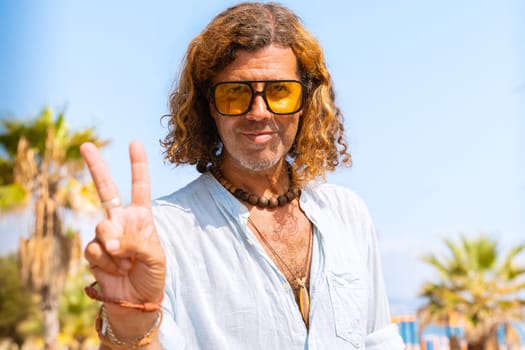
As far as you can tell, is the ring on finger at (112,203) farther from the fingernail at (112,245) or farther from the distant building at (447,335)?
the distant building at (447,335)

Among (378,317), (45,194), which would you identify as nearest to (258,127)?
(378,317)

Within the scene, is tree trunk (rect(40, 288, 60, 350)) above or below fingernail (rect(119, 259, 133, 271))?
below

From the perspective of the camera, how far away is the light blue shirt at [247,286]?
2289 mm

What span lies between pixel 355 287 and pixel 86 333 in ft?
79.9

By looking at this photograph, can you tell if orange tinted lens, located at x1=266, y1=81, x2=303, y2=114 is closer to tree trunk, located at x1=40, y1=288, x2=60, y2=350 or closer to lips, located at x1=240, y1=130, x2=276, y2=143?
Result: lips, located at x1=240, y1=130, x2=276, y2=143

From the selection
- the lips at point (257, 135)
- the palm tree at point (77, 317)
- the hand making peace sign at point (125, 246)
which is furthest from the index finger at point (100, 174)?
the palm tree at point (77, 317)

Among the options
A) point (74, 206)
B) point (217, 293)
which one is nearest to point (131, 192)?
point (217, 293)

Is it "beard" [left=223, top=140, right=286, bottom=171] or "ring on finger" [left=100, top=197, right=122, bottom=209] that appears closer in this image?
"ring on finger" [left=100, top=197, right=122, bottom=209]

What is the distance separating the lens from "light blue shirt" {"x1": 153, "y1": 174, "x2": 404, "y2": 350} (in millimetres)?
2289

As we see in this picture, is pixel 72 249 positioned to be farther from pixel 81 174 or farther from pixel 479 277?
pixel 479 277

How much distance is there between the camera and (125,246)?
182cm

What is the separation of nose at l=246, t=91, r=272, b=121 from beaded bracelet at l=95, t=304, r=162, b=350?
77cm

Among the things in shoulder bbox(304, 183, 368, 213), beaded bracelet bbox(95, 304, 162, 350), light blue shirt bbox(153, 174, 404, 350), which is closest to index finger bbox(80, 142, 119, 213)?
beaded bracelet bbox(95, 304, 162, 350)

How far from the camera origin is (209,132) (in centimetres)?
283
